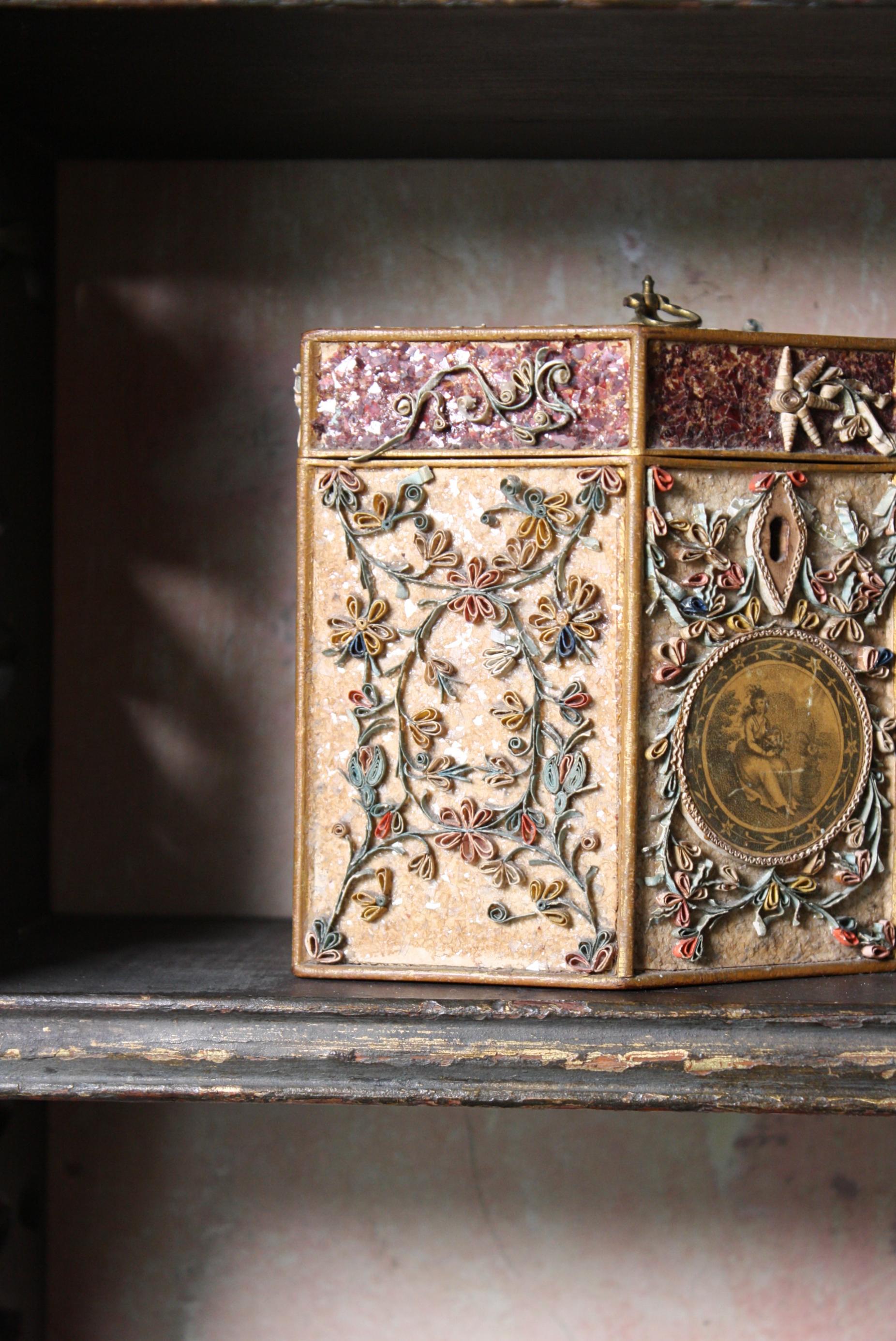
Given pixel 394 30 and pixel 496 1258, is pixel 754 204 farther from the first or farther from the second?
pixel 496 1258

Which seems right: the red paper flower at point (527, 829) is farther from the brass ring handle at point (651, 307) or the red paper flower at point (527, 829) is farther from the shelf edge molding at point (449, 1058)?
the brass ring handle at point (651, 307)

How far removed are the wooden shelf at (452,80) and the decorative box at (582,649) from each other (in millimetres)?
177

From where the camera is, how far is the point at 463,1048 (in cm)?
64

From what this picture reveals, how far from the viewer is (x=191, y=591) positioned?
0.92 meters

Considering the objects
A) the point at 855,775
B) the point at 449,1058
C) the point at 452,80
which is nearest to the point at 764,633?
the point at 855,775

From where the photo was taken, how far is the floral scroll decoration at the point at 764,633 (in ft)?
2.21

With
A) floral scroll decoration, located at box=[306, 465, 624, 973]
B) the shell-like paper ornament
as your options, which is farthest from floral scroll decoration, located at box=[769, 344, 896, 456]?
floral scroll decoration, located at box=[306, 465, 624, 973]

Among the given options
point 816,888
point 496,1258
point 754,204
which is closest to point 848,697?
point 816,888

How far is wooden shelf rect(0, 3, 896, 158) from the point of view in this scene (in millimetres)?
651

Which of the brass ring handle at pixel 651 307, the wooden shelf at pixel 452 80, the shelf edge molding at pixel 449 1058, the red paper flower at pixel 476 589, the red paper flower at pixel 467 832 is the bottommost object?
the shelf edge molding at pixel 449 1058

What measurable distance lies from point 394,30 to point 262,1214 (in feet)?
2.89

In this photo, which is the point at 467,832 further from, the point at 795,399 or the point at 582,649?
the point at 795,399

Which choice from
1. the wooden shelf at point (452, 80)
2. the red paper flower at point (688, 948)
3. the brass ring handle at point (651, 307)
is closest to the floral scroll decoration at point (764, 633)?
the red paper flower at point (688, 948)

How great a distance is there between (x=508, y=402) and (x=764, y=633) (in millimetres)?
210
